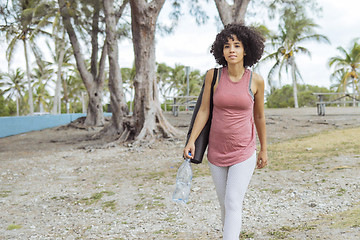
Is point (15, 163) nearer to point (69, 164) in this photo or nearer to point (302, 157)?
point (69, 164)

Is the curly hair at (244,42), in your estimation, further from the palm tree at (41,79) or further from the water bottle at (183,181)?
the palm tree at (41,79)

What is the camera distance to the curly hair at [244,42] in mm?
2775

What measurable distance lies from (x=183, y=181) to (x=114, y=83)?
41.3 ft

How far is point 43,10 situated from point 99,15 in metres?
5.20

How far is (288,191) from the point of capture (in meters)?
5.46

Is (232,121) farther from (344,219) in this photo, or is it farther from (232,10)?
(232,10)

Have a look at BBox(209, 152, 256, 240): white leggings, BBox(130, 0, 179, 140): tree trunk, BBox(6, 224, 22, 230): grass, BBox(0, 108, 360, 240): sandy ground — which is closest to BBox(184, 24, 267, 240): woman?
BBox(209, 152, 256, 240): white leggings

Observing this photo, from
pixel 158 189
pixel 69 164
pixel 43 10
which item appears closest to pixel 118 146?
pixel 69 164

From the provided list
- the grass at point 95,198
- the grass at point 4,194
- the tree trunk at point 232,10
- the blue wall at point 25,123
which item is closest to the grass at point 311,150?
the grass at point 95,198

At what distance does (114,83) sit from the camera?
14.9 m

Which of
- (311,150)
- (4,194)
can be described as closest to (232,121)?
(4,194)

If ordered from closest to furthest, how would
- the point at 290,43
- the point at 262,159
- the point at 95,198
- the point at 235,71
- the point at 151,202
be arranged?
the point at 235,71 → the point at 262,159 → the point at 151,202 → the point at 95,198 → the point at 290,43

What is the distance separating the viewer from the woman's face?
2.69 metres

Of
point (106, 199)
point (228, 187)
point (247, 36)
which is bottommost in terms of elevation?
point (106, 199)
